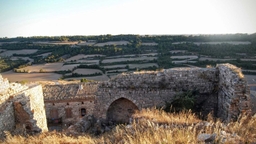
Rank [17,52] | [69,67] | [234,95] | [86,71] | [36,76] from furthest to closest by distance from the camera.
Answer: [17,52]
[69,67]
[86,71]
[36,76]
[234,95]

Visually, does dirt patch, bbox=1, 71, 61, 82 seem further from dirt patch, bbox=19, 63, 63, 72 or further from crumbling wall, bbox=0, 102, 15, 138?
crumbling wall, bbox=0, 102, 15, 138

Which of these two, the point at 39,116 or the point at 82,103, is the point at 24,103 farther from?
the point at 82,103

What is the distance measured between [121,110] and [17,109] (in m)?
4.72

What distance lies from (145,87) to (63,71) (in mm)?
32652

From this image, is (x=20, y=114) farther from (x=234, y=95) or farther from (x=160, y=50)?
(x=160, y=50)

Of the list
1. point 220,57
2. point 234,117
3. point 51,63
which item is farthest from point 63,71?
point 234,117

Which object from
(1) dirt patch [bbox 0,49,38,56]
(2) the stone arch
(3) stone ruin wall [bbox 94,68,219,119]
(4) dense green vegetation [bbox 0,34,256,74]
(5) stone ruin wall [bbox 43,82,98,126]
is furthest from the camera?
(1) dirt patch [bbox 0,49,38,56]

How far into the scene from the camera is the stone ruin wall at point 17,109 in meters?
6.73

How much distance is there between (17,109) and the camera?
723cm

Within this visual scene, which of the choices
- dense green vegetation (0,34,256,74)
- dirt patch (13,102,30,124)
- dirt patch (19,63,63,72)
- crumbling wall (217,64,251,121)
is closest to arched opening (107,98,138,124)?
dirt patch (13,102,30,124)

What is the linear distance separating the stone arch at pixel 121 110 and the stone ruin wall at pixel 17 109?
3.57 metres

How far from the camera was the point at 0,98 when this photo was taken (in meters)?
6.61

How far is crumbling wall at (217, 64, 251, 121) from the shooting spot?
6586 millimetres

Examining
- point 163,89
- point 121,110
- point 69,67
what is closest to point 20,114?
point 121,110
